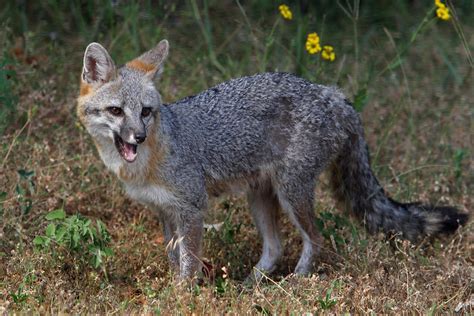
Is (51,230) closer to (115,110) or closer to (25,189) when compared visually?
(115,110)

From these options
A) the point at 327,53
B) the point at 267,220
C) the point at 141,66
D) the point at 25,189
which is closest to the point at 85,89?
the point at 141,66

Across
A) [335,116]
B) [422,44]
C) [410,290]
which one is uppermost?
[335,116]

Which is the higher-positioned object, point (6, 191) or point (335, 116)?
point (335, 116)

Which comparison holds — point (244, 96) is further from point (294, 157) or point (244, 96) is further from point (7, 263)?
point (7, 263)

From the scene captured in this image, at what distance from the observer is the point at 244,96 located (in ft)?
20.6

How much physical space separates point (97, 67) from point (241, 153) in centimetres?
122

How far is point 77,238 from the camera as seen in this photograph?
5.55 metres

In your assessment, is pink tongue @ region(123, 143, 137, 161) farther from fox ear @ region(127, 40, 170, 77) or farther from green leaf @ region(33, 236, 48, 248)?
green leaf @ region(33, 236, 48, 248)

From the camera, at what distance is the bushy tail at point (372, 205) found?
6371 millimetres

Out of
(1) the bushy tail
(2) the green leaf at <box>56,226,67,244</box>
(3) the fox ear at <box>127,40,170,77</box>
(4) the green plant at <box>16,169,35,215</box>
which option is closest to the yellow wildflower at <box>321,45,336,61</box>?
(1) the bushy tail

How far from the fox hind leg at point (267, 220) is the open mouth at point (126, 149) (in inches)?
49.1

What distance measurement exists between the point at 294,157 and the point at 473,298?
4.95 feet

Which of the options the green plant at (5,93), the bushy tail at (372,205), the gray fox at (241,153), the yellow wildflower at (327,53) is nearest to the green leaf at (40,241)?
the gray fox at (241,153)

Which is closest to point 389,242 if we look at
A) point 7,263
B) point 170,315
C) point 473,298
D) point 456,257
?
point 456,257
